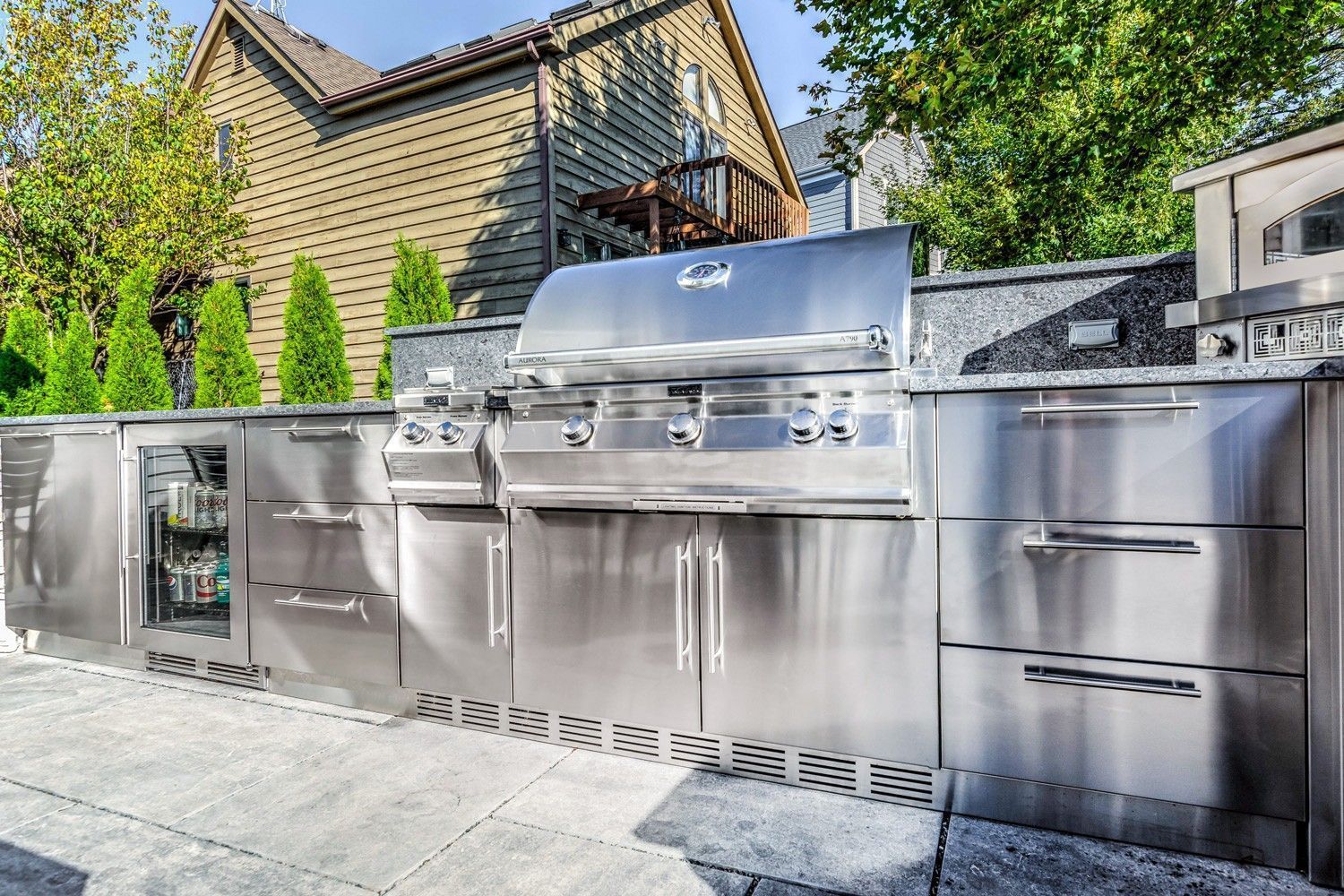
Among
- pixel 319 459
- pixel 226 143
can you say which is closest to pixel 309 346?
pixel 319 459

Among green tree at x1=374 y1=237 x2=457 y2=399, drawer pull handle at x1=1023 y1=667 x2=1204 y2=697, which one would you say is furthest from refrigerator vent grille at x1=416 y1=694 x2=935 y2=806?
green tree at x1=374 y1=237 x2=457 y2=399

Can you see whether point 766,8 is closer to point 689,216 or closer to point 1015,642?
point 689,216

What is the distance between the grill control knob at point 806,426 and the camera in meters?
1.88

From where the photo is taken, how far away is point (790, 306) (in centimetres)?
230

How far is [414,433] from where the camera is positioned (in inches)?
95.8

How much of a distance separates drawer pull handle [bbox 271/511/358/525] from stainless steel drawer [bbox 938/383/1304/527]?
200 cm

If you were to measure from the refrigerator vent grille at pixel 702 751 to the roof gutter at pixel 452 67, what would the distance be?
6.29 meters

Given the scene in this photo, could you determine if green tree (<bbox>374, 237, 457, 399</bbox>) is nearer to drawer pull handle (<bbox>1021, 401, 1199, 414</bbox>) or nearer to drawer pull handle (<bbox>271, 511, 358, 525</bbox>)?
drawer pull handle (<bbox>271, 511, 358, 525</bbox>)

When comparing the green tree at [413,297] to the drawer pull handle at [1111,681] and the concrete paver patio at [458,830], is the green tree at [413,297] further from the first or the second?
the drawer pull handle at [1111,681]

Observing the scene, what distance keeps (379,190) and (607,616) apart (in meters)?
7.28

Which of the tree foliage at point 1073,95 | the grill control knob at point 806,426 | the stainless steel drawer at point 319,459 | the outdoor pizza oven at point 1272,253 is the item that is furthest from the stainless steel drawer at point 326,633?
the tree foliage at point 1073,95

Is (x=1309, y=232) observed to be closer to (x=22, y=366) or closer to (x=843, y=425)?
(x=843, y=425)

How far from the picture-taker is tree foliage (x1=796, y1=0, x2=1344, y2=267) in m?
4.64

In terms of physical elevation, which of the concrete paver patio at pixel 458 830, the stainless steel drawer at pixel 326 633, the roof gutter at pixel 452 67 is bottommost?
the concrete paver patio at pixel 458 830
